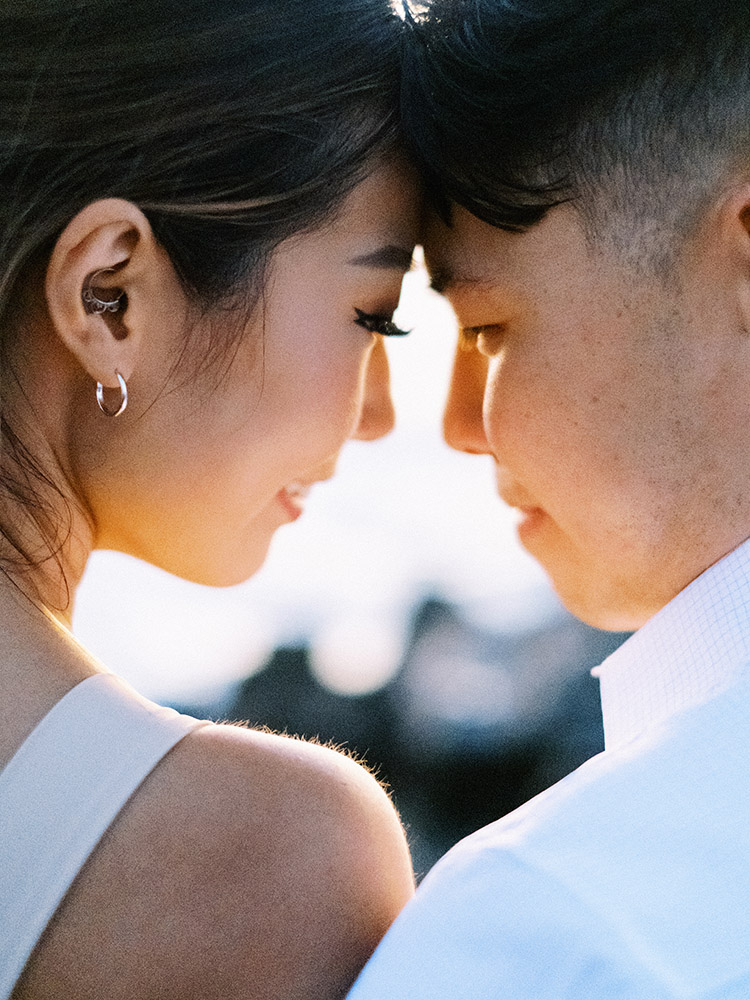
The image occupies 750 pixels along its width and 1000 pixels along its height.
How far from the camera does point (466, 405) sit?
2621 mm

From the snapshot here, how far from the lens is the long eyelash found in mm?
2236

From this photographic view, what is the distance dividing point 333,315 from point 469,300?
0.95 feet

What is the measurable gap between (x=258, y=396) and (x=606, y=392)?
651 mm

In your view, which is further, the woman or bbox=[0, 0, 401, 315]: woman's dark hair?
bbox=[0, 0, 401, 315]: woman's dark hair

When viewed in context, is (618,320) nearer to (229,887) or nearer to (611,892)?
(611,892)

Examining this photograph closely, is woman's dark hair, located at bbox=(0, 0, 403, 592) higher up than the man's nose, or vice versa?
woman's dark hair, located at bbox=(0, 0, 403, 592)

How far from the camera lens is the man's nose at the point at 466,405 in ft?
8.50

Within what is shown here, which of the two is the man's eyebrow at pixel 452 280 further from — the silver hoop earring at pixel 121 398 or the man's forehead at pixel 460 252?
the silver hoop earring at pixel 121 398

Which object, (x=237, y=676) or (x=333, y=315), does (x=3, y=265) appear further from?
(x=237, y=676)

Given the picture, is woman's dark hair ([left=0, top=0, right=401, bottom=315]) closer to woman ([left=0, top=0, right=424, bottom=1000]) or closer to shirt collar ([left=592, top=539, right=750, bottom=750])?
woman ([left=0, top=0, right=424, bottom=1000])

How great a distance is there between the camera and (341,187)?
2.14 m

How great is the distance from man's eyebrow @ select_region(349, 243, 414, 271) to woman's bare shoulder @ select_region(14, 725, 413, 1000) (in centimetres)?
94

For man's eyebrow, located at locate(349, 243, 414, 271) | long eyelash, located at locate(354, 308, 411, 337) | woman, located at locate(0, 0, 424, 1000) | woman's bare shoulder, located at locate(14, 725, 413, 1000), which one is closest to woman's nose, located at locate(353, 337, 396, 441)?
woman, located at locate(0, 0, 424, 1000)

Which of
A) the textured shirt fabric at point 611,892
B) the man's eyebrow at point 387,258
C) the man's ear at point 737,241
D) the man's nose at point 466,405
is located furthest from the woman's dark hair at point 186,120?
the textured shirt fabric at point 611,892
